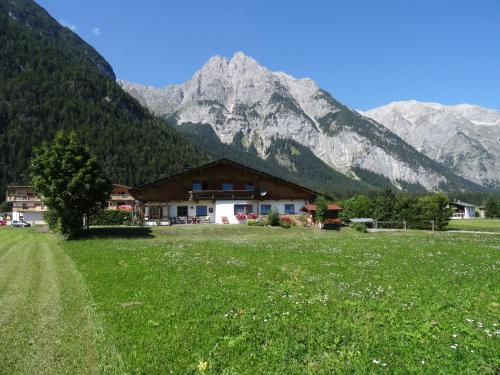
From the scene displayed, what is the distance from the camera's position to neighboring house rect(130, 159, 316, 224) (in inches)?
2215

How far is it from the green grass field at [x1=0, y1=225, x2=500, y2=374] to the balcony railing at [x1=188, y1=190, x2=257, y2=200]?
35982mm

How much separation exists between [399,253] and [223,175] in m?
37.9

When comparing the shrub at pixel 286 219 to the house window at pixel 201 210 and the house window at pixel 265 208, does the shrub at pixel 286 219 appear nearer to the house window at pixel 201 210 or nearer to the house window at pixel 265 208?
the house window at pixel 265 208

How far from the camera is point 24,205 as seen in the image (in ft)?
357

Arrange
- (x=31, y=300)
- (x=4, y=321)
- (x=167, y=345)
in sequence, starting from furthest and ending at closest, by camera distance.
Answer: (x=31, y=300) → (x=4, y=321) → (x=167, y=345)

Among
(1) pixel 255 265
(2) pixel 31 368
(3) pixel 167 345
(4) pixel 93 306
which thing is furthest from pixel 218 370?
(1) pixel 255 265

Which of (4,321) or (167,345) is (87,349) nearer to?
(167,345)

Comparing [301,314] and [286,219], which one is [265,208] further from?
[301,314]

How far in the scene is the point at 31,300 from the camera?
13281mm

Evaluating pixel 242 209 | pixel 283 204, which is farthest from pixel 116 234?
pixel 283 204

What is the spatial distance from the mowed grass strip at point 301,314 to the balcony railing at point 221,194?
35623 mm

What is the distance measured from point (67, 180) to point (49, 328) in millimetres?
28832

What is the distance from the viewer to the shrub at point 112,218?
58.1 metres

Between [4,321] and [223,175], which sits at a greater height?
[223,175]
